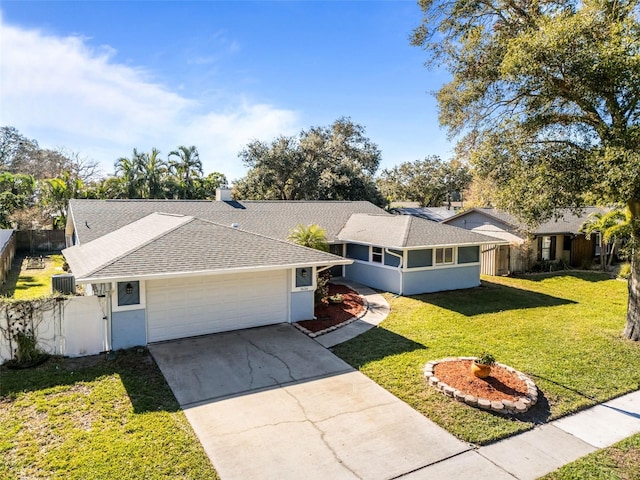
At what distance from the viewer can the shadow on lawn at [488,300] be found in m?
15.3

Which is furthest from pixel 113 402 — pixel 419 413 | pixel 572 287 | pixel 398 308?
pixel 572 287

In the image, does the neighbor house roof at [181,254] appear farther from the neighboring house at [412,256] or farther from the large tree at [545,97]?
the large tree at [545,97]

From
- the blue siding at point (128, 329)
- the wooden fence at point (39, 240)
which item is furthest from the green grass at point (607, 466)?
the wooden fence at point (39, 240)

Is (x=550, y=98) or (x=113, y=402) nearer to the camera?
(x=113, y=402)

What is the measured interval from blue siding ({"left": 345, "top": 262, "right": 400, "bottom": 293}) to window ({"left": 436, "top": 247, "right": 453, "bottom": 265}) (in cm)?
223

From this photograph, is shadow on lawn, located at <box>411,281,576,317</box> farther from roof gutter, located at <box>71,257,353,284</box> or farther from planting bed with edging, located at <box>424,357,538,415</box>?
roof gutter, located at <box>71,257,353,284</box>

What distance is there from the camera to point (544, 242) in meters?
24.1

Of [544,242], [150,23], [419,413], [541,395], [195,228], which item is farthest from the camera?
[544,242]

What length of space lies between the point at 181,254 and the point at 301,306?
4.21 m

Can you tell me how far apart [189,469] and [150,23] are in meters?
11.7

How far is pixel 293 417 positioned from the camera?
290 inches

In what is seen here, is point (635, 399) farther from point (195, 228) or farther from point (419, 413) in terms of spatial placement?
point (195, 228)

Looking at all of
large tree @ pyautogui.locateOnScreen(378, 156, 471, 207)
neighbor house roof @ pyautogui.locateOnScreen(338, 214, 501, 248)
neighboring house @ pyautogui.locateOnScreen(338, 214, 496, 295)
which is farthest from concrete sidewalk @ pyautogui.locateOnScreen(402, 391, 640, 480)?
large tree @ pyautogui.locateOnScreen(378, 156, 471, 207)

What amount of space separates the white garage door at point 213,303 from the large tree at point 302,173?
2344 cm
